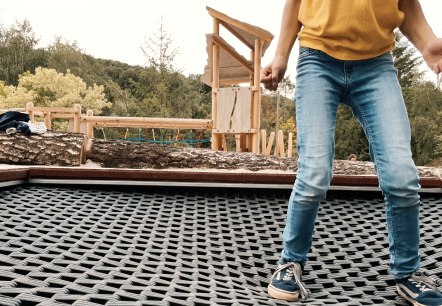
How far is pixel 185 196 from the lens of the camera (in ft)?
6.70

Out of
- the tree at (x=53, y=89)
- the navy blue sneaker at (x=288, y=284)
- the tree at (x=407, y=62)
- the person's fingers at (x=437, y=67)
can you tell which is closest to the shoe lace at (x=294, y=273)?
the navy blue sneaker at (x=288, y=284)

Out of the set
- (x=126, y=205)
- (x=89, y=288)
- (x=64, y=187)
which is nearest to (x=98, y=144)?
(x=64, y=187)

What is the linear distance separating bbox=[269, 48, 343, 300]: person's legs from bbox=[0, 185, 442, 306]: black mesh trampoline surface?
0.08 metres

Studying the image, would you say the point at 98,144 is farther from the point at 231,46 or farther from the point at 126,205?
the point at 231,46

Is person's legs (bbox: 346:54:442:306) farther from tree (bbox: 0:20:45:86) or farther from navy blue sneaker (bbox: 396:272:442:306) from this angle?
tree (bbox: 0:20:45:86)

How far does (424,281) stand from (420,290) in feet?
0.12

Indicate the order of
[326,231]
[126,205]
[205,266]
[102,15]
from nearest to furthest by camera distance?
[205,266]
[326,231]
[126,205]
[102,15]

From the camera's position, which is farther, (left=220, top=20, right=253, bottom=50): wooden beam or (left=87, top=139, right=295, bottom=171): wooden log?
(left=220, top=20, right=253, bottom=50): wooden beam

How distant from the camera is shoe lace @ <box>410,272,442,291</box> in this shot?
3.30 feet

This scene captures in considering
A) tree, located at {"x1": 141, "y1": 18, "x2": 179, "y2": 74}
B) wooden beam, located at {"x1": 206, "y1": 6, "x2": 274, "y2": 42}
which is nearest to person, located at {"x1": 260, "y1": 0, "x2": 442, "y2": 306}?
wooden beam, located at {"x1": 206, "y1": 6, "x2": 274, "y2": 42}

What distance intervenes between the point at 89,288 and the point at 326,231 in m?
0.91

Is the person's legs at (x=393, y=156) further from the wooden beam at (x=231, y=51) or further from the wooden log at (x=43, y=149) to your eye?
the wooden beam at (x=231, y=51)

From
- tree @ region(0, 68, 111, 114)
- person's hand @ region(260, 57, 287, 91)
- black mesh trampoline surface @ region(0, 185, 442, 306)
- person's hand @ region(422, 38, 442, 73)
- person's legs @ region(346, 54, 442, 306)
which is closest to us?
black mesh trampoline surface @ region(0, 185, 442, 306)

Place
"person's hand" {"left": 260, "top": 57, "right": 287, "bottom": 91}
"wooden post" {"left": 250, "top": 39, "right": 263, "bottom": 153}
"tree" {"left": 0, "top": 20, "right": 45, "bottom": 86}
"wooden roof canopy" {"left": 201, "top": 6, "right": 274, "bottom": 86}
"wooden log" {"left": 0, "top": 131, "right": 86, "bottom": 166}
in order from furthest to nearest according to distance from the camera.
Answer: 1. "tree" {"left": 0, "top": 20, "right": 45, "bottom": 86}
2. "wooden roof canopy" {"left": 201, "top": 6, "right": 274, "bottom": 86}
3. "wooden post" {"left": 250, "top": 39, "right": 263, "bottom": 153}
4. "wooden log" {"left": 0, "top": 131, "right": 86, "bottom": 166}
5. "person's hand" {"left": 260, "top": 57, "right": 287, "bottom": 91}
